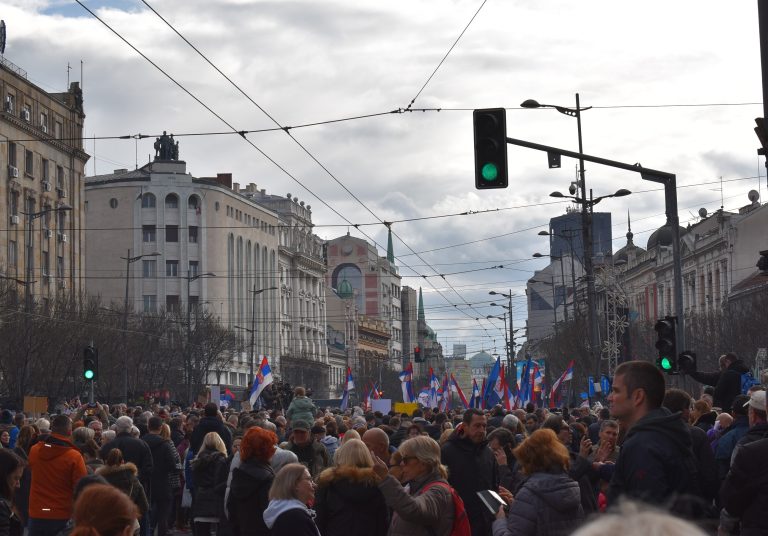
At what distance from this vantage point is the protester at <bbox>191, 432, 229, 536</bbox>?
47.0 feet

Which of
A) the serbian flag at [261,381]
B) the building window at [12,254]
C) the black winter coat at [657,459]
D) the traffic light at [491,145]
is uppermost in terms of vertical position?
the building window at [12,254]

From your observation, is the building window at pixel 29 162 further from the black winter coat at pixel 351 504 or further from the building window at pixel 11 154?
the black winter coat at pixel 351 504

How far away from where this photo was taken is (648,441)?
633cm

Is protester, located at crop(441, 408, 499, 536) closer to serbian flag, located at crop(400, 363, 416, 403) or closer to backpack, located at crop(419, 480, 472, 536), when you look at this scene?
backpack, located at crop(419, 480, 472, 536)

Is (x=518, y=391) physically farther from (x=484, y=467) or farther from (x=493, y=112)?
(x=484, y=467)

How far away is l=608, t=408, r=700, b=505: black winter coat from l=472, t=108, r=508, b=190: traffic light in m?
9.90

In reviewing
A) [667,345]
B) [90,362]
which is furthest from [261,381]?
[667,345]

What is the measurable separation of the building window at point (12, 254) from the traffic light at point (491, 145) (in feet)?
178

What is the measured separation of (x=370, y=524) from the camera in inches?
360

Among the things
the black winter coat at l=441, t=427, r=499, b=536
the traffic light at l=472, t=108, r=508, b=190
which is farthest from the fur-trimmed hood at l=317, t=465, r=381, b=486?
the traffic light at l=472, t=108, r=508, b=190

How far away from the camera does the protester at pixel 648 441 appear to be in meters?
6.30

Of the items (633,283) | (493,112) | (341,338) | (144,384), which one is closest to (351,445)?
(493,112)

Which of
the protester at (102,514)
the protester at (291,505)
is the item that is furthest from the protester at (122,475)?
the protester at (102,514)

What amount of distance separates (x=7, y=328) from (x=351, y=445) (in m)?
43.3
